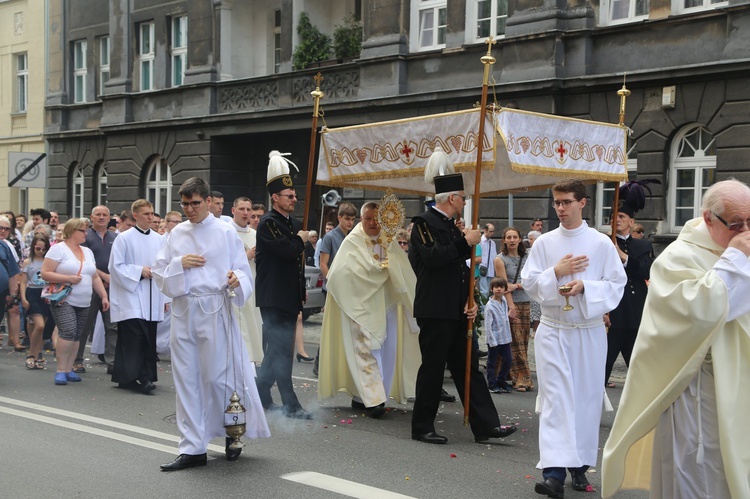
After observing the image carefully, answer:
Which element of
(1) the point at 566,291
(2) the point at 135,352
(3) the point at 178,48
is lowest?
(2) the point at 135,352

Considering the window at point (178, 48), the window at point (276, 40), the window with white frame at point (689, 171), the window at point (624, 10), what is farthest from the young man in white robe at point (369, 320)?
the window at point (178, 48)

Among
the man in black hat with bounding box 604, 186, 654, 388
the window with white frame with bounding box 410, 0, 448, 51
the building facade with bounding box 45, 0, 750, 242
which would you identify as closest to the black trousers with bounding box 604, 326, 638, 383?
the man in black hat with bounding box 604, 186, 654, 388

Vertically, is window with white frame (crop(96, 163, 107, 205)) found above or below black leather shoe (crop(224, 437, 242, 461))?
above

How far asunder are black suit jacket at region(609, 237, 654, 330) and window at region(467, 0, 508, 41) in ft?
37.9

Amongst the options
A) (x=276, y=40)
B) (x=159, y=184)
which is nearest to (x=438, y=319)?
(x=276, y=40)

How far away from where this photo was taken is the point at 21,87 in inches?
1438

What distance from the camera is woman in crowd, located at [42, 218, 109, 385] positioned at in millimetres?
11133

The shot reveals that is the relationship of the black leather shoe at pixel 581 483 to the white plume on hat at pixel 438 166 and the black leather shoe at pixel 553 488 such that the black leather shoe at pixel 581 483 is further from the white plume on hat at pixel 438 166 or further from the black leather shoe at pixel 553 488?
Answer: the white plume on hat at pixel 438 166

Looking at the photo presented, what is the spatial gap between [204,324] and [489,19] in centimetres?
1528

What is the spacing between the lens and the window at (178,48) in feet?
95.9

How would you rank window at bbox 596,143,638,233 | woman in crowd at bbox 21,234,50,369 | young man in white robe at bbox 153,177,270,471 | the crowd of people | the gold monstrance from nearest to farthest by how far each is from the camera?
the crowd of people
young man in white robe at bbox 153,177,270,471
the gold monstrance
woman in crowd at bbox 21,234,50,369
window at bbox 596,143,638,233

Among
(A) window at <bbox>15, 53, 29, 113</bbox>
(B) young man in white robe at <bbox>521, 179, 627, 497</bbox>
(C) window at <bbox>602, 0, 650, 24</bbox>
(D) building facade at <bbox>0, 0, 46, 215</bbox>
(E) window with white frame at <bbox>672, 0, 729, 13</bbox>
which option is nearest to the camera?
(B) young man in white robe at <bbox>521, 179, 627, 497</bbox>

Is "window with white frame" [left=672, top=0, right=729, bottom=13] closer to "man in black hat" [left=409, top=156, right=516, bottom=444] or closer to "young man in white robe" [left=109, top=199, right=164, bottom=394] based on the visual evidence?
"young man in white robe" [left=109, top=199, right=164, bottom=394]

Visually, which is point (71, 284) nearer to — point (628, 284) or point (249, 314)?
point (249, 314)
